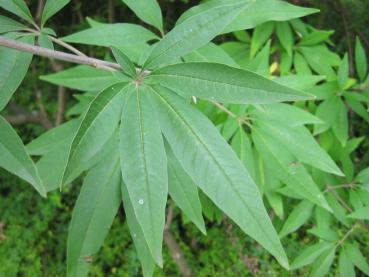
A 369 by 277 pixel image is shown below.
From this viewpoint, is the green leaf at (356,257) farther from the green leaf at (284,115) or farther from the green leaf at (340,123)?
the green leaf at (284,115)

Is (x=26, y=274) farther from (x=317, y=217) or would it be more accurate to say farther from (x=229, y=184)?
(x=229, y=184)

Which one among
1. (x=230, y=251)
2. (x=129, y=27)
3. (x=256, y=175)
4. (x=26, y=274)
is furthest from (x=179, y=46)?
(x=26, y=274)

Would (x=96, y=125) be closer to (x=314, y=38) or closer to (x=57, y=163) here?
(x=57, y=163)

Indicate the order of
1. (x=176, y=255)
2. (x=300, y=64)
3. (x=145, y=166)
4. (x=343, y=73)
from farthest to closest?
(x=176, y=255)
(x=300, y=64)
(x=343, y=73)
(x=145, y=166)

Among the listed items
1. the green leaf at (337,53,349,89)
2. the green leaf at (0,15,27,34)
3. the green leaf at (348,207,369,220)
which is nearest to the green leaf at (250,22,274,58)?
the green leaf at (337,53,349,89)

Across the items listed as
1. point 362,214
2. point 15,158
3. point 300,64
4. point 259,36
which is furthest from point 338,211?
point 15,158

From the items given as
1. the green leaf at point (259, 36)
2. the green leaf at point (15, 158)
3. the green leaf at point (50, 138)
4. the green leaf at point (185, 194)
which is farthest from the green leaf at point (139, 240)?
the green leaf at point (259, 36)
